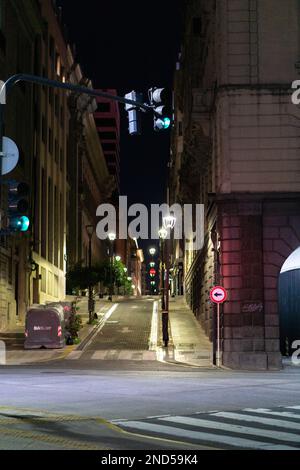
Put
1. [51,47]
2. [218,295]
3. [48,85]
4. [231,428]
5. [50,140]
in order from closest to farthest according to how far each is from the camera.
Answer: [231,428], [48,85], [218,295], [50,140], [51,47]

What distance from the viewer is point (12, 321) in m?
54.5

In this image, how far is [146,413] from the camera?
14.0 metres

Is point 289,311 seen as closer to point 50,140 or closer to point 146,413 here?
point 146,413

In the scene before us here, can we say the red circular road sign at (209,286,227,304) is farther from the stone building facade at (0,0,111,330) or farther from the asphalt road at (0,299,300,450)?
the stone building facade at (0,0,111,330)

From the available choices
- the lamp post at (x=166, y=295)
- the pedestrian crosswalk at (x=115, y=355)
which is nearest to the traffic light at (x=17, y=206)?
the pedestrian crosswalk at (x=115, y=355)

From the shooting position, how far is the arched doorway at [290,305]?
38.6 metres

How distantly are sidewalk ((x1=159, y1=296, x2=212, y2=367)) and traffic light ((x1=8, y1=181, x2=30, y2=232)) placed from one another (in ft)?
71.1

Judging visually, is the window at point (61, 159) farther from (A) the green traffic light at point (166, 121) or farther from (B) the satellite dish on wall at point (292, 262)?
(A) the green traffic light at point (166, 121)

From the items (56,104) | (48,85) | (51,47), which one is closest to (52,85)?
(48,85)

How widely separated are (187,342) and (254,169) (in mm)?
13152

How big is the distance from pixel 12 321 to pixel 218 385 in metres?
35.9

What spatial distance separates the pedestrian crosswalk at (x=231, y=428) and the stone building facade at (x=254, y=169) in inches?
828
